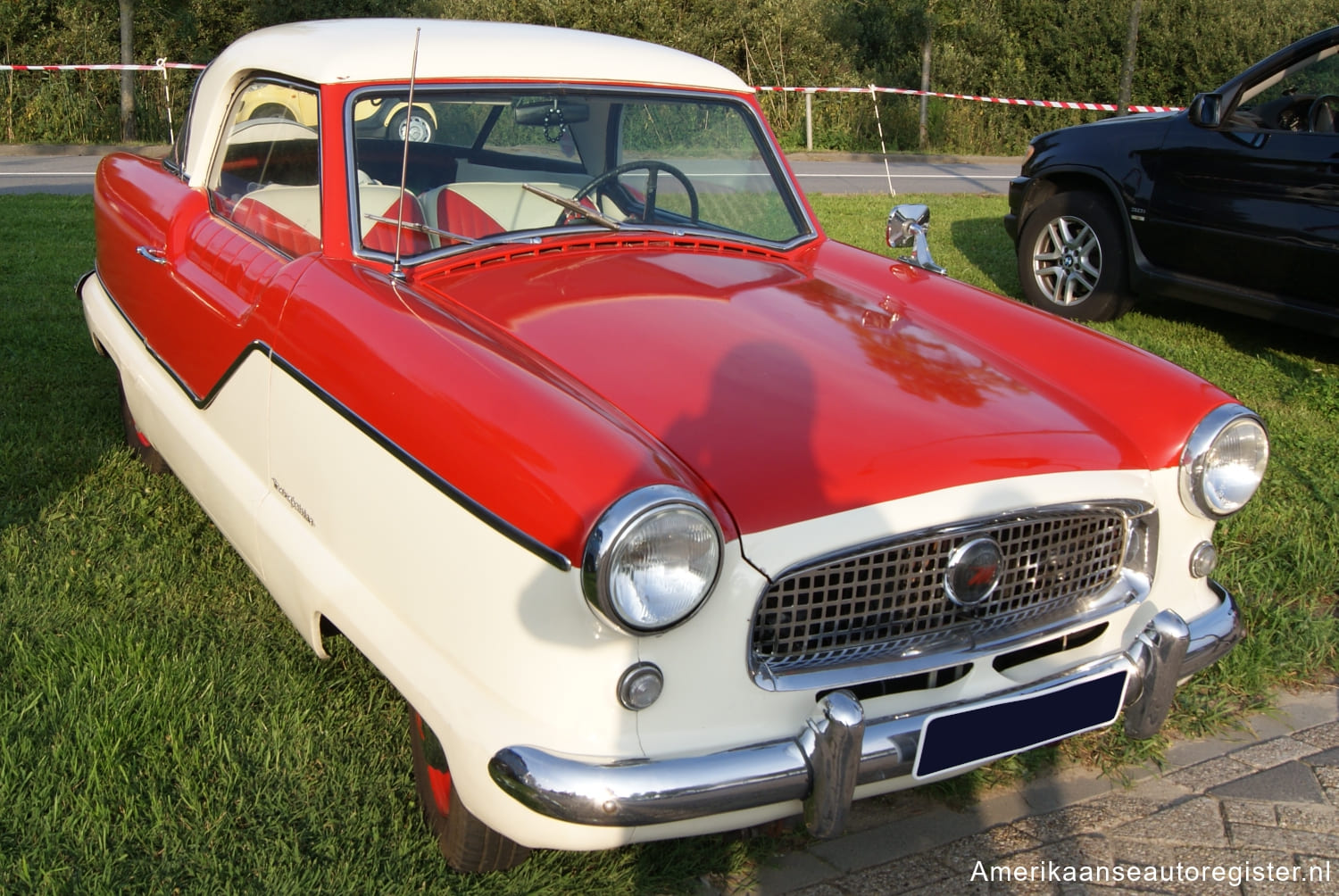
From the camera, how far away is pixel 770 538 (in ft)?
6.66

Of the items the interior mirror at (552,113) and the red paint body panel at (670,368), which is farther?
the interior mirror at (552,113)

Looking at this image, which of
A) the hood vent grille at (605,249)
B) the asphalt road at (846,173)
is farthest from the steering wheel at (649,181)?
the asphalt road at (846,173)

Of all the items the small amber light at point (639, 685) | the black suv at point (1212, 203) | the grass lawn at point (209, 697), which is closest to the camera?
the small amber light at point (639, 685)

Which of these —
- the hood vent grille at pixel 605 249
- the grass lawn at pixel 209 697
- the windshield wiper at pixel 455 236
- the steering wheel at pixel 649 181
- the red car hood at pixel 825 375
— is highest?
the steering wheel at pixel 649 181

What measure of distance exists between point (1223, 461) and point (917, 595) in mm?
855

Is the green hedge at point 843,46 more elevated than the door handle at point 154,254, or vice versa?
the green hedge at point 843,46

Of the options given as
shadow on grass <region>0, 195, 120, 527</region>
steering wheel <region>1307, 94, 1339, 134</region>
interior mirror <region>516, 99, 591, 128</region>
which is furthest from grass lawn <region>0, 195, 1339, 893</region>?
steering wheel <region>1307, 94, 1339, 134</region>

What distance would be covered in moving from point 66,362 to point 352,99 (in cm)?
288

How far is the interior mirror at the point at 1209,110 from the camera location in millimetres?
5660

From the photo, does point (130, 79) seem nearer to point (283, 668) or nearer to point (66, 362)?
point (66, 362)

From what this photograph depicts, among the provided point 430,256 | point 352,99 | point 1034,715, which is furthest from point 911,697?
point 352,99

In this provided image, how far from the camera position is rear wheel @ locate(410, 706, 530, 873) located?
7.41ft

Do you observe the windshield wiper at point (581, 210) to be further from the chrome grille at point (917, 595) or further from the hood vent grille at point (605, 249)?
the chrome grille at point (917, 595)

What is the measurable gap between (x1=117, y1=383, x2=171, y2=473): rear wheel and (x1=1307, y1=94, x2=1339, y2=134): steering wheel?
5.25 metres
